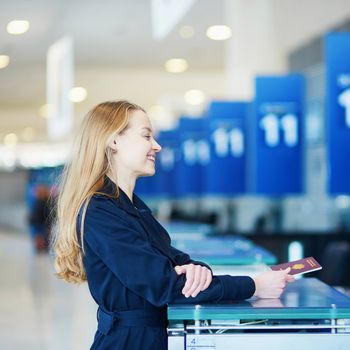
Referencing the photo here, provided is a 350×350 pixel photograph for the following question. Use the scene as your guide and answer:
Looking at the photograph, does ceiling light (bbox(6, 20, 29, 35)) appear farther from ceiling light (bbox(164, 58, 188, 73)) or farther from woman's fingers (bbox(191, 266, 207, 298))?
woman's fingers (bbox(191, 266, 207, 298))

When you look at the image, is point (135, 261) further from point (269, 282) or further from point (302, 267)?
point (302, 267)

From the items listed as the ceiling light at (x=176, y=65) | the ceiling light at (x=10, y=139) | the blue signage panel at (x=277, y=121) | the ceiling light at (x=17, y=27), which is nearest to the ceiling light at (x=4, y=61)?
the ceiling light at (x=17, y=27)

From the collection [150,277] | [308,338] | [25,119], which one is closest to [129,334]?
[150,277]

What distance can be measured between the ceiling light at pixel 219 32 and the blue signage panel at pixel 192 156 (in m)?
1.57

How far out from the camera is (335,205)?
12.8m

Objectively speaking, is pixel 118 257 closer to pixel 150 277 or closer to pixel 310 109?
pixel 150 277

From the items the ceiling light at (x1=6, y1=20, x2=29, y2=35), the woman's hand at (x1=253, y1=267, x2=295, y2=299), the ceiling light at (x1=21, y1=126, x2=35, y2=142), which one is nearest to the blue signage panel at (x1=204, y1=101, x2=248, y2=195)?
the ceiling light at (x1=6, y1=20, x2=29, y2=35)

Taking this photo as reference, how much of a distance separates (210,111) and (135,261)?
9.84 meters

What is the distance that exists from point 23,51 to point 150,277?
8628 millimetres

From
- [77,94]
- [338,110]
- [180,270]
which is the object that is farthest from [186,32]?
[180,270]

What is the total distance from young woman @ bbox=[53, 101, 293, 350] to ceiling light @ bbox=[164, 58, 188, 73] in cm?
1441

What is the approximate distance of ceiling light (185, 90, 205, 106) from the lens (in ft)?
68.8

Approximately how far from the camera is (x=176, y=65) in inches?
703

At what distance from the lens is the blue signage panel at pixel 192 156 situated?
16141mm
